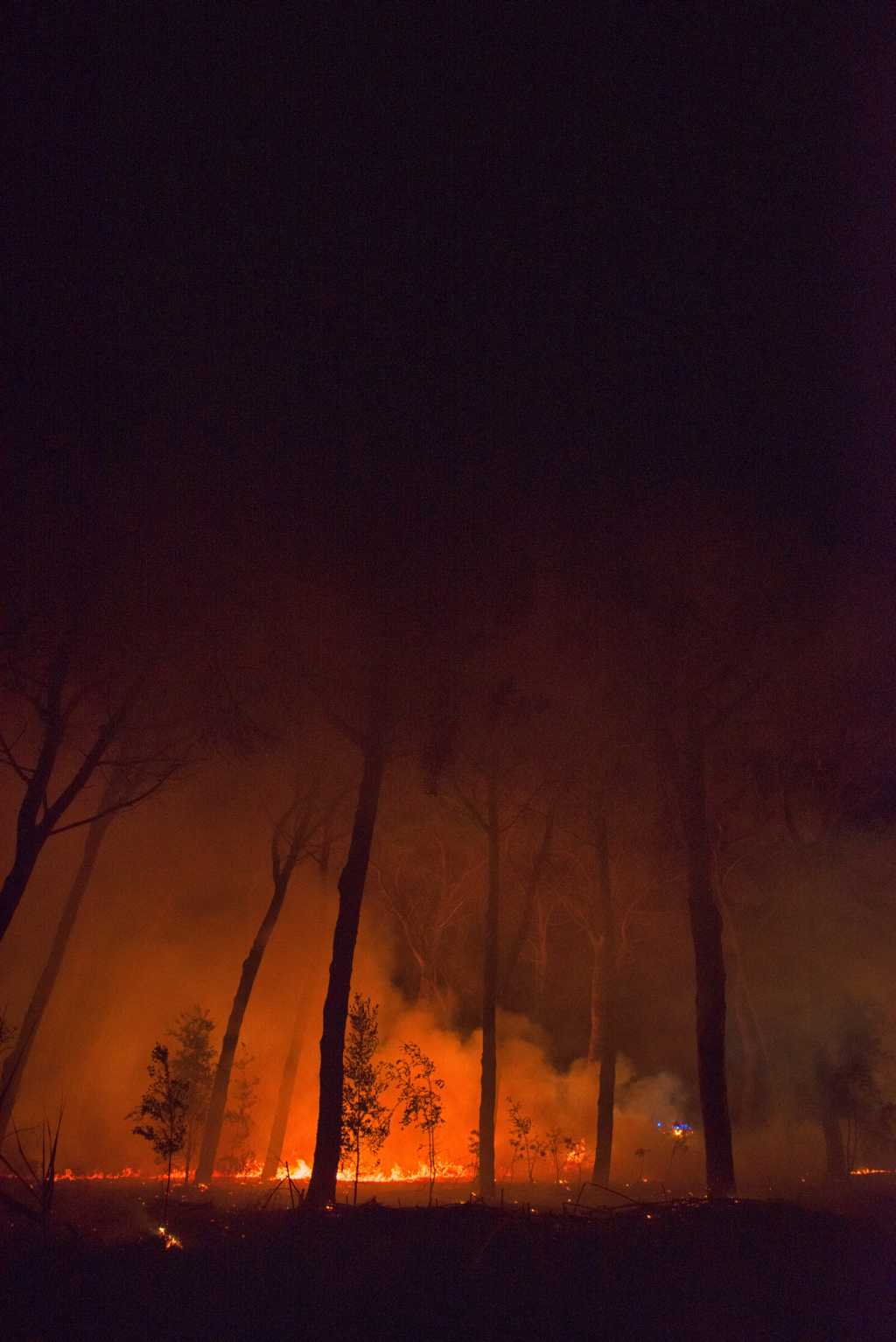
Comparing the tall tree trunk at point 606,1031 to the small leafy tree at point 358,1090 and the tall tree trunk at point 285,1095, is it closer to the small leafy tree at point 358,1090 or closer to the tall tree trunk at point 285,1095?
the small leafy tree at point 358,1090

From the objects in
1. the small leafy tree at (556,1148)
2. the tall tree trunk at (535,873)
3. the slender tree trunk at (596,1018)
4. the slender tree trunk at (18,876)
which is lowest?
the small leafy tree at (556,1148)

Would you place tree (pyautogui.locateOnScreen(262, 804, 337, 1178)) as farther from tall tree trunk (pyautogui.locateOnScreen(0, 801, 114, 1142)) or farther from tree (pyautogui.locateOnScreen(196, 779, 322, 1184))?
tall tree trunk (pyautogui.locateOnScreen(0, 801, 114, 1142))

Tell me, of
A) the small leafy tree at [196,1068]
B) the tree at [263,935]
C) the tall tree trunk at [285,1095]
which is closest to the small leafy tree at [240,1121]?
the tall tree trunk at [285,1095]

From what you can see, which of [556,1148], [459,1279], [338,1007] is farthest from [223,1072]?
[459,1279]

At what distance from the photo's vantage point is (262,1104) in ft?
87.3

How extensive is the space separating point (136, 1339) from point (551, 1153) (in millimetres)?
24589

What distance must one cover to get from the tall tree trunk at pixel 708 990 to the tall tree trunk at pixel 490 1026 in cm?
624

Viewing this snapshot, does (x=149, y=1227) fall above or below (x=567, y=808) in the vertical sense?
below

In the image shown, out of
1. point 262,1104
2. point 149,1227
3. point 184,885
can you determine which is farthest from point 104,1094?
point 149,1227

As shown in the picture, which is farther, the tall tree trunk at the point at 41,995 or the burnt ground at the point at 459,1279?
the tall tree trunk at the point at 41,995

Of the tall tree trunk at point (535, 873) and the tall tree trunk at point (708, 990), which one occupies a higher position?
the tall tree trunk at point (535, 873)

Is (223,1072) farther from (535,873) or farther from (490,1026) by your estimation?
(535,873)

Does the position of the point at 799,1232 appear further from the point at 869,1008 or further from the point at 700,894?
the point at 869,1008

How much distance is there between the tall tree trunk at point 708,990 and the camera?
518 inches
